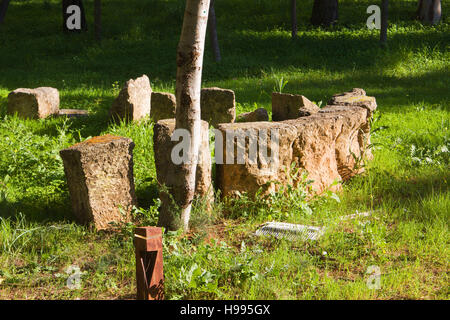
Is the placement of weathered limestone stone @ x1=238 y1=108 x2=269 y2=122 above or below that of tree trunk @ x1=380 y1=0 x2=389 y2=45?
below

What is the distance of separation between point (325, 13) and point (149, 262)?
1538 centimetres

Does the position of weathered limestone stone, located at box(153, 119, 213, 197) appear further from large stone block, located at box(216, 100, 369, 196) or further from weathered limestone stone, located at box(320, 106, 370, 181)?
weathered limestone stone, located at box(320, 106, 370, 181)

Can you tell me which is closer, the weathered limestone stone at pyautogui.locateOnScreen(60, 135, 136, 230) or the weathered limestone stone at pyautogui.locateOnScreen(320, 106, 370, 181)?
the weathered limestone stone at pyautogui.locateOnScreen(60, 135, 136, 230)

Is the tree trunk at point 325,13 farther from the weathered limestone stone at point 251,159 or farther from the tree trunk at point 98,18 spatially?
the weathered limestone stone at point 251,159

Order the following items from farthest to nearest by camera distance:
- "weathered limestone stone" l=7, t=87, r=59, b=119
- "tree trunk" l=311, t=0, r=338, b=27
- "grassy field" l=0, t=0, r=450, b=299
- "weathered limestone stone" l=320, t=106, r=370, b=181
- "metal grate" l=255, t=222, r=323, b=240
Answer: "tree trunk" l=311, t=0, r=338, b=27, "weathered limestone stone" l=7, t=87, r=59, b=119, "weathered limestone stone" l=320, t=106, r=370, b=181, "metal grate" l=255, t=222, r=323, b=240, "grassy field" l=0, t=0, r=450, b=299

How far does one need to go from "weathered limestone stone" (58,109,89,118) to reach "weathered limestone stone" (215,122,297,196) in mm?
4351

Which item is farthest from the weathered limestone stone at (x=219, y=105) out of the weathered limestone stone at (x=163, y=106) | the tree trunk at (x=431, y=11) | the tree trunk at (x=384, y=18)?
the tree trunk at (x=431, y=11)

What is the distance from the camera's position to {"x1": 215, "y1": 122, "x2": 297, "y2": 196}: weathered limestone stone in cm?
491

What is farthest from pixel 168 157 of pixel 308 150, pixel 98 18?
pixel 98 18

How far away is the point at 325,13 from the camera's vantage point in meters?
17.4

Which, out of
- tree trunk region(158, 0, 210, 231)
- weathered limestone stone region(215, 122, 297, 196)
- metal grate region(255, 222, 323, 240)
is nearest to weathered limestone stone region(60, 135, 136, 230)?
tree trunk region(158, 0, 210, 231)

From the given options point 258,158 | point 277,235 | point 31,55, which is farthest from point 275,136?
point 31,55

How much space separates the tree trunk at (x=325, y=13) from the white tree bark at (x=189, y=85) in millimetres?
13937

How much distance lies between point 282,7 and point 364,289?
678 inches
